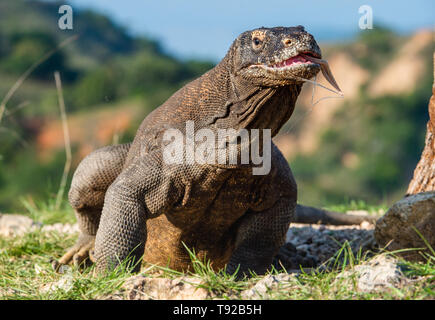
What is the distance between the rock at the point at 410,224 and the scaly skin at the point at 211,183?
33.7 inches

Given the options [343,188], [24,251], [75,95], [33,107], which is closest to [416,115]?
[343,188]

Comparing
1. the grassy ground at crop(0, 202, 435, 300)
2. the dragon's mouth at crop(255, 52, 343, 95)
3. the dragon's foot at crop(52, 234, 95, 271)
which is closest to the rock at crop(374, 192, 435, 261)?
the grassy ground at crop(0, 202, 435, 300)

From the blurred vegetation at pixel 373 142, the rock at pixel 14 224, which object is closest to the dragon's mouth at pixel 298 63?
the rock at pixel 14 224

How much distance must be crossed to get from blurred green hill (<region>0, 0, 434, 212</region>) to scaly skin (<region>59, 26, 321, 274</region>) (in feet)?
140

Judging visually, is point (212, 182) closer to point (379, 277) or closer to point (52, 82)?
point (379, 277)

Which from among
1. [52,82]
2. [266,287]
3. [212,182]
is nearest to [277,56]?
[212,182]

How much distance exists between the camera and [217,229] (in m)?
4.74

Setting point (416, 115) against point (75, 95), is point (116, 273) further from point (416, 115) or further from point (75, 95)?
point (75, 95)

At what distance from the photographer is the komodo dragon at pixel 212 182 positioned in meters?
3.86

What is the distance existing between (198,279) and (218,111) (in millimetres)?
1112

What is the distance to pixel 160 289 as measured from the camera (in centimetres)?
365

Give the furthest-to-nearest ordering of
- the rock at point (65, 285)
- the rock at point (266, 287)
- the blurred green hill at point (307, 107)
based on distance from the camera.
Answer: the blurred green hill at point (307, 107) → the rock at point (65, 285) → the rock at point (266, 287)

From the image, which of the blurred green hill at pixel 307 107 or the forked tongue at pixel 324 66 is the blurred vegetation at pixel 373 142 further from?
the forked tongue at pixel 324 66

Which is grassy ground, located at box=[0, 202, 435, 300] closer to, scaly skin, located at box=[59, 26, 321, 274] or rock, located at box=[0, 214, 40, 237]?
scaly skin, located at box=[59, 26, 321, 274]
